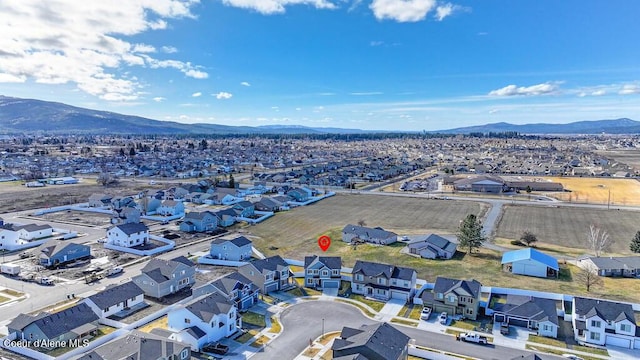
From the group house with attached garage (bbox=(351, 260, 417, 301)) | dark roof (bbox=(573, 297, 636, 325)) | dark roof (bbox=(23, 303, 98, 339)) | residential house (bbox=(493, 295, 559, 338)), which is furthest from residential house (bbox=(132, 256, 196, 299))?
dark roof (bbox=(573, 297, 636, 325))

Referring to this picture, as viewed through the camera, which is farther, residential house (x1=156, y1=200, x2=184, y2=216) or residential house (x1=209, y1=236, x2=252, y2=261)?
residential house (x1=156, y1=200, x2=184, y2=216)

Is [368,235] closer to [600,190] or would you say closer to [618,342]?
[618,342]

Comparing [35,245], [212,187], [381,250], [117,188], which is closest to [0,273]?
[35,245]

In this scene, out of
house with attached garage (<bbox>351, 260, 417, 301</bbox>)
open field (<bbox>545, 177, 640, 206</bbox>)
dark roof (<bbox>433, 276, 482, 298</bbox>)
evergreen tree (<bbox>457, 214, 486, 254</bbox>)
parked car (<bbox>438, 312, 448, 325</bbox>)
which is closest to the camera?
parked car (<bbox>438, 312, 448, 325</bbox>)

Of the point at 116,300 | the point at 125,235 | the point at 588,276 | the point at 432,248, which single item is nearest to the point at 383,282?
the point at 432,248

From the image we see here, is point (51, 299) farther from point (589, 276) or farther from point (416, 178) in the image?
point (416, 178)

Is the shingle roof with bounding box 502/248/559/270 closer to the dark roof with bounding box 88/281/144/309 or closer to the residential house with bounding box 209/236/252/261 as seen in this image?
the residential house with bounding box 209/236/252/261
